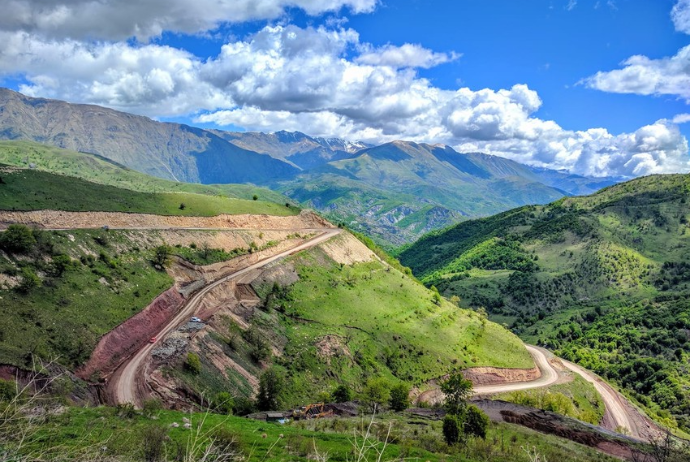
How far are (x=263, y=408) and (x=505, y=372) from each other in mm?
67895

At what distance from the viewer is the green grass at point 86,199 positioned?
6938 centimetres

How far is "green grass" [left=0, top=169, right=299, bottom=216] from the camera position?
6938 centimetres

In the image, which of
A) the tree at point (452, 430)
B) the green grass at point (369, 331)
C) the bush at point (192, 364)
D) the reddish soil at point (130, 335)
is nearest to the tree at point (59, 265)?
the reddish soil at point (130, 335)

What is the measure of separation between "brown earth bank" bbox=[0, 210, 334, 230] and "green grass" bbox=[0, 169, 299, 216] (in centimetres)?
147

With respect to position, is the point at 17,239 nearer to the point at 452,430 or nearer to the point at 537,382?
the point at 452,430

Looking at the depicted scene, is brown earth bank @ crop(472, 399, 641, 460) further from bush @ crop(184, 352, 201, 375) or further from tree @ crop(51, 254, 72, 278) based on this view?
tree @ crop(51, 254, 72, 278)

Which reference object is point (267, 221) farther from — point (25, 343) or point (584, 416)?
point (584, 416)

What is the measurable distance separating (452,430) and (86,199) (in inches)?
2955

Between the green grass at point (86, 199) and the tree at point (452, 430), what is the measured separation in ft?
227

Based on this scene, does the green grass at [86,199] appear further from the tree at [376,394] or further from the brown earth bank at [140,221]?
the tree at [376,394]

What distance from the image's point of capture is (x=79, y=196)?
260 feet

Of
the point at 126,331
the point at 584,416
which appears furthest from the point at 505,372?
the point at 126,331

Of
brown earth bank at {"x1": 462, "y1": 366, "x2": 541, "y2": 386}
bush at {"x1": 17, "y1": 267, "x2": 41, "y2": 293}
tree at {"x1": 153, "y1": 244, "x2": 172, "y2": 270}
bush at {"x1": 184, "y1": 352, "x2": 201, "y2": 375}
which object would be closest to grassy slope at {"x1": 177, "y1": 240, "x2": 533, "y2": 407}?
bush at {"x1": 184, "y1": 352, "x2": 201, "y2": 375}

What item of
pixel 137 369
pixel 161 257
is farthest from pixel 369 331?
pixel 137 369
